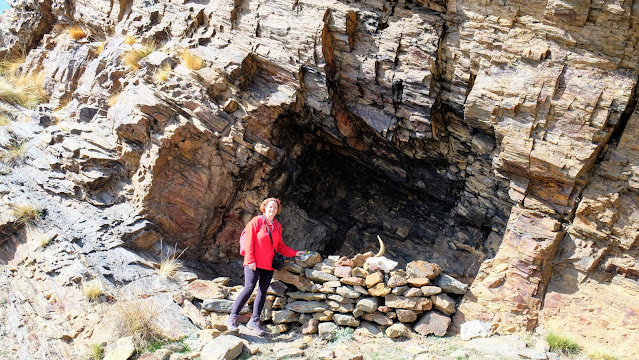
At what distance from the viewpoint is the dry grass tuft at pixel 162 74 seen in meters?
9.43

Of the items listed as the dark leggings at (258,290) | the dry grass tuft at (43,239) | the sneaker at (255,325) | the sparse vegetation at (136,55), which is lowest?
the dry grass tuft at (43,239)

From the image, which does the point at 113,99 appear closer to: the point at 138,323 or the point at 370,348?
the point at 138,323

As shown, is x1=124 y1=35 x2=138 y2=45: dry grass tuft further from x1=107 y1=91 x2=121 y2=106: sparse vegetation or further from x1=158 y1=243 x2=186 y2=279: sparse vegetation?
x1=158 y1=243 x2=186 y2=279: sparse vegetation

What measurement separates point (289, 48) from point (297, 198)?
3.15 m

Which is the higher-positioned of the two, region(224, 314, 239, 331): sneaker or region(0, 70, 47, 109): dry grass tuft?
region(0, 70, 47, 109): dry grass tuft

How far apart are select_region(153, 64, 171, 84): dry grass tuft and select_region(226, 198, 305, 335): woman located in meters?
3.50

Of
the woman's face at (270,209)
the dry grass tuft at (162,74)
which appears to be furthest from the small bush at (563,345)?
the dry grass tuft at (162,74)

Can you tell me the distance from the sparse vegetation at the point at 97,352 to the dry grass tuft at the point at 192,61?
4969mm

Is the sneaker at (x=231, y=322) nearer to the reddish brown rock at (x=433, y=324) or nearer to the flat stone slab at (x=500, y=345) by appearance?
the reddish brown rock at (x=433, y=324)

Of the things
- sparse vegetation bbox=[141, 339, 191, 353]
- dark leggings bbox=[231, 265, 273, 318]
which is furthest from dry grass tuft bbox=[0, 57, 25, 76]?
dark leggings bbox=[231, 265, 273, 318]

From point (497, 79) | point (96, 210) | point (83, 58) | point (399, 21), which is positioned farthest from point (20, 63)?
point (497, 79)

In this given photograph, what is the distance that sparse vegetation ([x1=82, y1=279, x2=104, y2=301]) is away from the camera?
7.82 meters

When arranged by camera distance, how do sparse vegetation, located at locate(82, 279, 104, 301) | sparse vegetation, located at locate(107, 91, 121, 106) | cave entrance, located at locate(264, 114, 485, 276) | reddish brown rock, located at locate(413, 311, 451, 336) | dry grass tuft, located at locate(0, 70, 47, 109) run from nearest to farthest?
1. reddish brown rock, located at locate(413, 311, 451, 336)
2. sparse vegetation, located at locate(82, 279, 104, 301)
3. cave entrance, located at locate(264, 114, 485, 276)
4. sparse vegetation, located at locate(107, 91, 121, 106)
5. dry grass tuft, located at locate(0, 70, 47, 109)

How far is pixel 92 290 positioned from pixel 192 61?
4306mm
